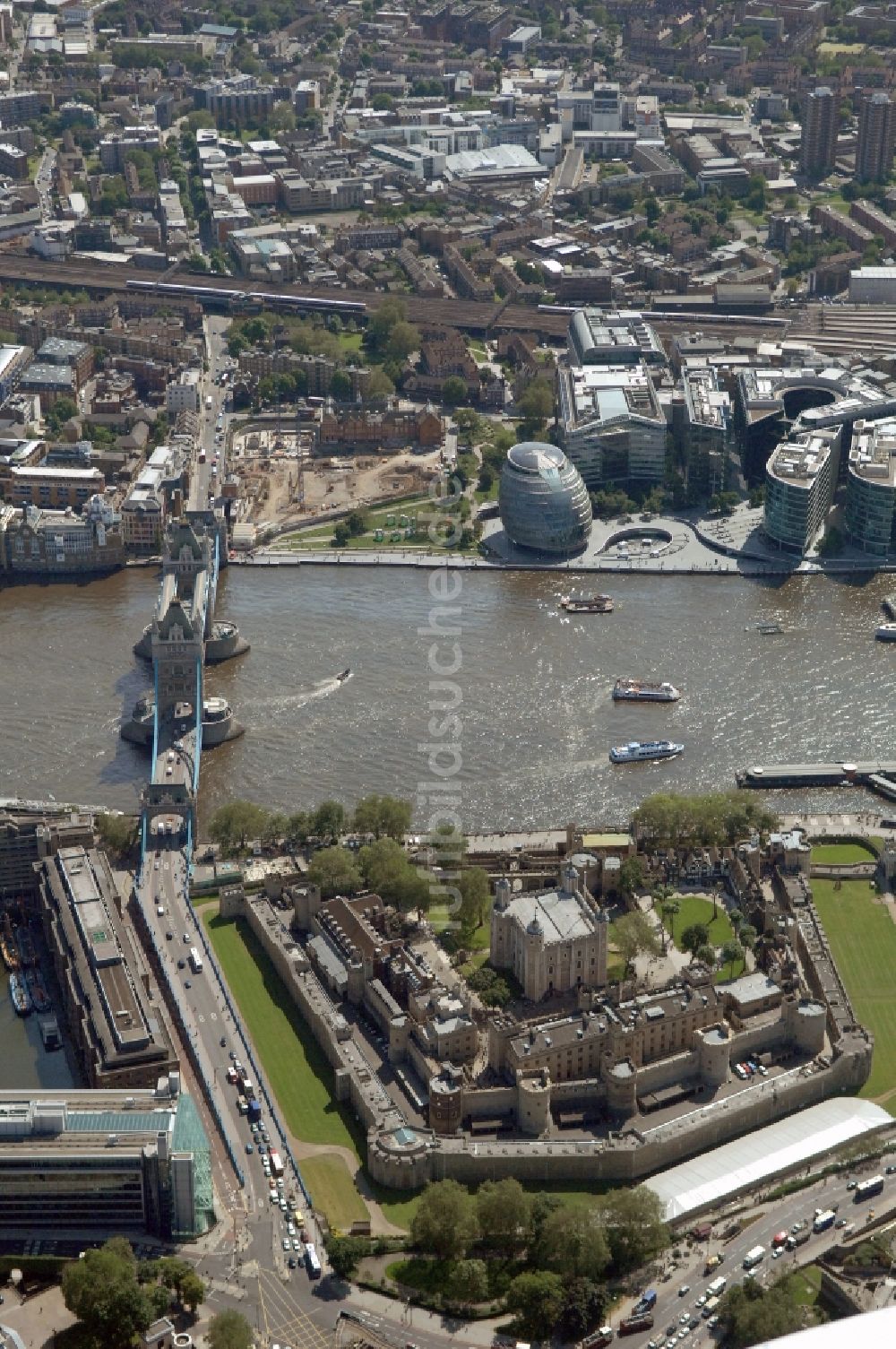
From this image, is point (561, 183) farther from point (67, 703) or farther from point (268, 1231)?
point (268, 1231)

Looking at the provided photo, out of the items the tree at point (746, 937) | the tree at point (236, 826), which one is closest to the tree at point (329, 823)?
the tree at point (236, 826)

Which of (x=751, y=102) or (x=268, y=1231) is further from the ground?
(x=751, y=102)

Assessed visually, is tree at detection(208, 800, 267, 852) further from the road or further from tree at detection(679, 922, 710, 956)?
the road

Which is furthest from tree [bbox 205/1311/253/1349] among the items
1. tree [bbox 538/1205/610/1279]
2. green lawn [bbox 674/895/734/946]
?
green lawn [bbox 674/895/734/946]

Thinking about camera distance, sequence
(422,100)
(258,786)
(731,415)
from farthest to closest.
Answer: (422,100), (731,415), (258,786)

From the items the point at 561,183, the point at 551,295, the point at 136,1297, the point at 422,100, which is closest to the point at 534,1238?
the point at 136,1297

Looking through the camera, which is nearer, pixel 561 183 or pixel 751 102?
pixel 561 183

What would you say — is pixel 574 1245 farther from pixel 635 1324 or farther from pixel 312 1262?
pixel 312 1262

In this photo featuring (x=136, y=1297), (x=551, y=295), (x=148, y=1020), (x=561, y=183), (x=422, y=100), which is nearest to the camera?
(x=136, y=1297)
